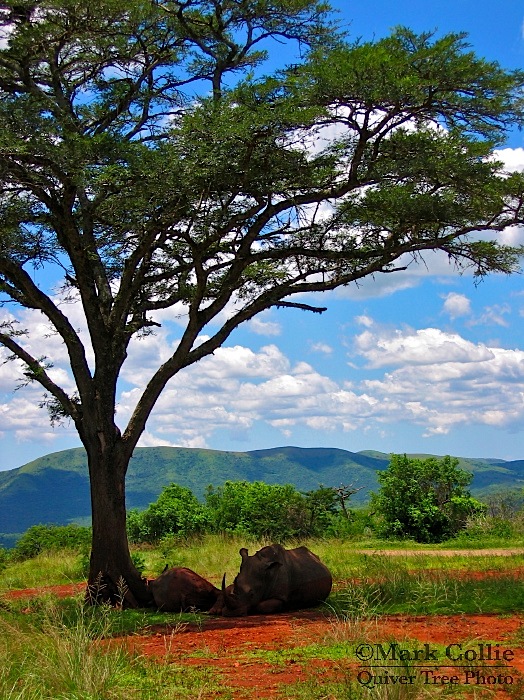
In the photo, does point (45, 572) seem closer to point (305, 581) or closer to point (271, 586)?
point (271, 586)

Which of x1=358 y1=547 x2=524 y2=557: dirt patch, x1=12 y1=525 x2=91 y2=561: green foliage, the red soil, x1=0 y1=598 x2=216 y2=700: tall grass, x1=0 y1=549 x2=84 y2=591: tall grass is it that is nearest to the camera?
x1=0 y1=598 x2=216 y2=700: tall grass

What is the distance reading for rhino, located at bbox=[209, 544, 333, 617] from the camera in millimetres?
11016

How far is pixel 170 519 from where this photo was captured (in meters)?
25.4

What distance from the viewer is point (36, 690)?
5523 millimetres

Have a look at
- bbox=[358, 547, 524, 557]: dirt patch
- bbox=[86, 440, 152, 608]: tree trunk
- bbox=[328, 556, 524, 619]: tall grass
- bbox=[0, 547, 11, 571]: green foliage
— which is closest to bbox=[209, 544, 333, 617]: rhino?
bbox=[328, 556, 524, 619]: tall grass

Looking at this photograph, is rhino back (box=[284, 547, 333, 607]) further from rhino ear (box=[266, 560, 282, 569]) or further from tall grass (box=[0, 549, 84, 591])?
tall grass (box=[0, 549, 84, 591])

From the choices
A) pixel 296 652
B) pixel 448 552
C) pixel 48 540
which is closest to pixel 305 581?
pixel 296 652

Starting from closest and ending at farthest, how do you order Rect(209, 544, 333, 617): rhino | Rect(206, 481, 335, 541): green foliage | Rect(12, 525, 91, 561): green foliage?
Rect(209, 544, 333, 617): rhino < Rect(206, 481, 335, 541): green foliage < Rect(12, 525, 91, 561): green foliage

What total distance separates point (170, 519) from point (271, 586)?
14.7 metres

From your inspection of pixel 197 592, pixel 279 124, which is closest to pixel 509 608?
pixel 197 592

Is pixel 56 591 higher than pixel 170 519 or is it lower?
lower

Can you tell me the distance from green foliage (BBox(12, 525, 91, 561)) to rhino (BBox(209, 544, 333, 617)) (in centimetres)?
1347

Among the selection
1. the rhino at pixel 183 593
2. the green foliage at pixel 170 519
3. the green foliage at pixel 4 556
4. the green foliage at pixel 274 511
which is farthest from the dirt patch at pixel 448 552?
the green foliage at pixel 4 556

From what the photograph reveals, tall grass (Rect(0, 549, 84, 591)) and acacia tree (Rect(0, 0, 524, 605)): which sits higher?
acacia tree (Rect(0, 0, 524, 605))
